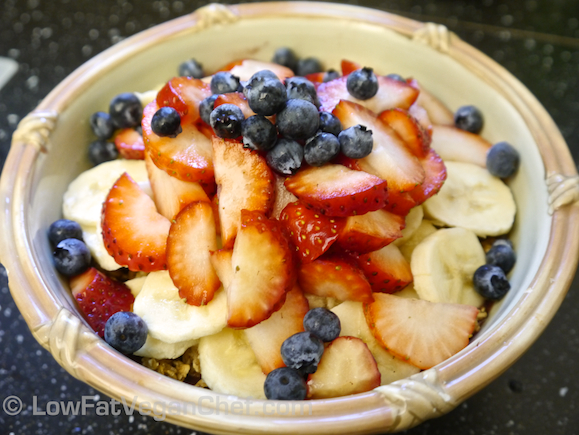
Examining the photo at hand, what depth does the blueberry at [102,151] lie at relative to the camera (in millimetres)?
1509

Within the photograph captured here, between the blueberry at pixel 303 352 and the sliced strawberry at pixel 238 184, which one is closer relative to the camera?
the blueberry at pixel 303 352

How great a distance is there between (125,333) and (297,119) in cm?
62

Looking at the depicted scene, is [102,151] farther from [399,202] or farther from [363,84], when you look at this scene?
[399,202]

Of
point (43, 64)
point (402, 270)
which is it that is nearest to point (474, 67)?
point (402, 270)

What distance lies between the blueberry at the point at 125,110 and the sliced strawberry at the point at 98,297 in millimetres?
511

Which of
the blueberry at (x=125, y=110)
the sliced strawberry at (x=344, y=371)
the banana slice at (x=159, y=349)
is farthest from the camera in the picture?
the blueberry at (x=125, y=110)

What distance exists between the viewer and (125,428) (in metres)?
1.26

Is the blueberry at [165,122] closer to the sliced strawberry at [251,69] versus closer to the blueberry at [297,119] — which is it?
the blueberry at [297,119]

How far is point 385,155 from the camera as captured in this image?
1.21 m

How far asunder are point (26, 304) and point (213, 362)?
1.47 ft

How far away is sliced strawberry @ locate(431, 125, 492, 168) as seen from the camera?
5.00ft

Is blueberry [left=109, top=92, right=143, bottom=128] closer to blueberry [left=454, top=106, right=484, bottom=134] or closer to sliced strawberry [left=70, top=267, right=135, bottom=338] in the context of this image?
sliced strawberry [left=70, top=267, right=135, bottom=338]

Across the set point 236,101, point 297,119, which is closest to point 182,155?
point 236,101

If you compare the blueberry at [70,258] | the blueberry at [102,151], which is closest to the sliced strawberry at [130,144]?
the blueberry at [102,151]
